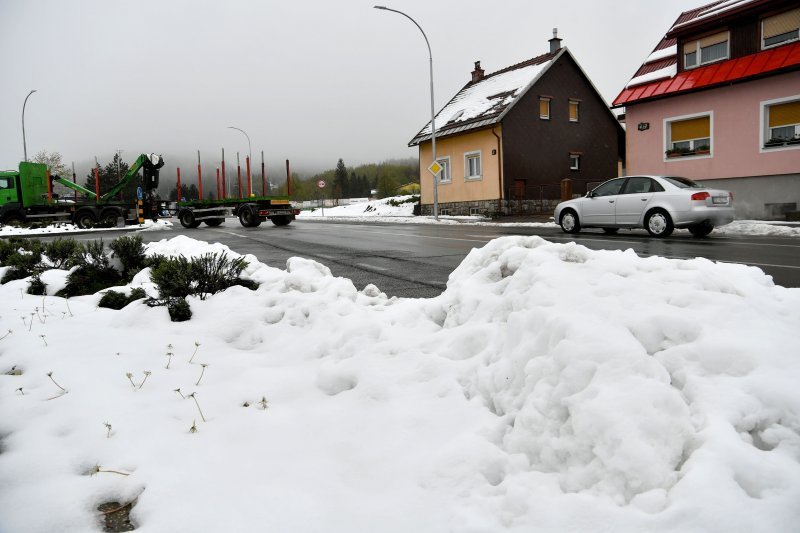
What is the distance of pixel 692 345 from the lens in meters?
2.40

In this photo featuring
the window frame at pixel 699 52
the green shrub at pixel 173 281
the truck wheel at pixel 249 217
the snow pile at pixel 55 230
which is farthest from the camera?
the truck wheel at pixel 249 217

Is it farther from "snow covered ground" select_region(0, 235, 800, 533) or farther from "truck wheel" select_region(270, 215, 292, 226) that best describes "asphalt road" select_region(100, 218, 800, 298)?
"truck wheel" select_region(270, 215, 292, 226)

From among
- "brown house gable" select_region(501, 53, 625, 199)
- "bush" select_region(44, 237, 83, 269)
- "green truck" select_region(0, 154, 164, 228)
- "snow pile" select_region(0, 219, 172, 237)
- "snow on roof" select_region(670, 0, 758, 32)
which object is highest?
"snow on roof" select_region(670, 0, 758, 32)

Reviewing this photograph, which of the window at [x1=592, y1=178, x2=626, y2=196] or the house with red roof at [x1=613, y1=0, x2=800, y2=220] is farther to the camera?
the house with red roof at [x1=613, y1=0, x2=800, y2=220]

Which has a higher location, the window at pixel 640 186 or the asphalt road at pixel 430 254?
the window at pixel 640 186

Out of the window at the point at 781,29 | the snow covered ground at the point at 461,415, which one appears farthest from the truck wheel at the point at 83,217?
the window at the point at 781,29

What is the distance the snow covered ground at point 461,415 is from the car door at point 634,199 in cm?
1105

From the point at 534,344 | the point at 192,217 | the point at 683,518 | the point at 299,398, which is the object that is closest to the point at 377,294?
the point at 299,398

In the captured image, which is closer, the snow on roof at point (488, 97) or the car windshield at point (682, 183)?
the car windshield at point (682, 183)

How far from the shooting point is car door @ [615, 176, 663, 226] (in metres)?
13.7

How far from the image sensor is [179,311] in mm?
4238

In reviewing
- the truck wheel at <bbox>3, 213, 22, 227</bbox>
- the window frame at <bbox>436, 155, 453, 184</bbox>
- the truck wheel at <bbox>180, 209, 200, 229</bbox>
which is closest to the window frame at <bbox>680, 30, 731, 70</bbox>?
the window frame at <bbox>436, 155, 453, 184</bbox>

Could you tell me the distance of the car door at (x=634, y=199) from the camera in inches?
540

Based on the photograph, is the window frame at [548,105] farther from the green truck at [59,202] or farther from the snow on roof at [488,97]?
the green truck at [59,202]
